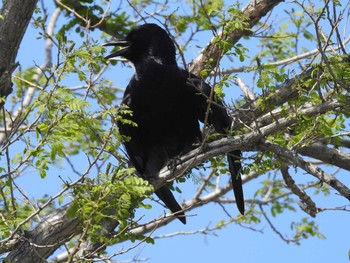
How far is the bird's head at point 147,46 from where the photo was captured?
23.9 ft

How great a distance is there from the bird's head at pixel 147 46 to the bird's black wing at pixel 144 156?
1.11ft

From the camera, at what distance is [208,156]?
5.81 metres

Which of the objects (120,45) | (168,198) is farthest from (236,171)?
(120,45)

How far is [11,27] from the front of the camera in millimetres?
6328

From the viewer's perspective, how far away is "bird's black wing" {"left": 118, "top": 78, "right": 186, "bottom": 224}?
6731 mm

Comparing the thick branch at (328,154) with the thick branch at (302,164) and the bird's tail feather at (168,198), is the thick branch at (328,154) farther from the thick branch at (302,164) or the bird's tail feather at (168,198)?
the bird's tail feather at (168,198)

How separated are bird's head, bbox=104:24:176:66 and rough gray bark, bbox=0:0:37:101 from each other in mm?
1071

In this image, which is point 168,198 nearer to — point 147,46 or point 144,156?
point 144,156

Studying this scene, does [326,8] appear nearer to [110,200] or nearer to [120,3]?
[110,200]

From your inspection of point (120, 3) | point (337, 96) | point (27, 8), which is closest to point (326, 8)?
point (337, 96)

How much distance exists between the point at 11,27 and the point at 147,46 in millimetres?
1471

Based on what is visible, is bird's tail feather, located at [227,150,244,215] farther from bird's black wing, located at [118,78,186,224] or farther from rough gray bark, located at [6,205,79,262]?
rough gray bark, located at [6,205,79,262]

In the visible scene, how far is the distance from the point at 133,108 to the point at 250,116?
1.01 metres

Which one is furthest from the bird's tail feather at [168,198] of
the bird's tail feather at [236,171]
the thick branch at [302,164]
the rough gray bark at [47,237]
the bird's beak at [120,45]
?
the bird's beak at [120,45]
